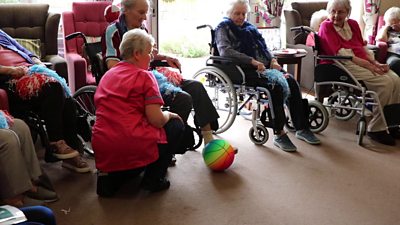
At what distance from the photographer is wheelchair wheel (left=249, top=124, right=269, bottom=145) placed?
3266 millimetres

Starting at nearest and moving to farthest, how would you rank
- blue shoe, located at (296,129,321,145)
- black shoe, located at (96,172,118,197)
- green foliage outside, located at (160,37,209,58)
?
1. black shoe, located at (96,172,118,197)
2. blue shoe, located at (296,129,321,145)
3. green foliage outside, located at (160,37,209,58)

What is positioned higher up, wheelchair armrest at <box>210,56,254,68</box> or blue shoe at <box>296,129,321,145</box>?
wheelchair armrest at <box>210,56,254,68</box>

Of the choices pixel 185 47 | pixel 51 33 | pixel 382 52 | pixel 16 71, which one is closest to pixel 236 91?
pixel 16 71

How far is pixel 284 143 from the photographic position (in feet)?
10.6

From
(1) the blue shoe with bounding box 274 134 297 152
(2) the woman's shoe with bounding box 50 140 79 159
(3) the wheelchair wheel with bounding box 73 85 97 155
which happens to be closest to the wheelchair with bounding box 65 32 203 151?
(3) the wheelchair wheel with bounding box 73 85 97 155

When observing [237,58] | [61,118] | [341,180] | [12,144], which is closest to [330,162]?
[341,180]

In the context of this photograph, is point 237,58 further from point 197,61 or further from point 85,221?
point 197,61

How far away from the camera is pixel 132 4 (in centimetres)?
272

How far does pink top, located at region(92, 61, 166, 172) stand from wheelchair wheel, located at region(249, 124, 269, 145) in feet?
3.60

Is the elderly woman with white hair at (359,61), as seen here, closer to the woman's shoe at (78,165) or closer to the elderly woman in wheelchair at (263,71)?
the elderly woman in wheelchair at (263,71)

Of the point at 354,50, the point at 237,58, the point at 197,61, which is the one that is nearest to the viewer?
the point at 237,58

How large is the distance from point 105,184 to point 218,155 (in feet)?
2.32

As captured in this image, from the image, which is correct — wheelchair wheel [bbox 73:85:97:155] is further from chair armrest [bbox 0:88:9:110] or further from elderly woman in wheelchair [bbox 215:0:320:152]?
elderly woman in wheelchair [bbox 215:0:320:152]

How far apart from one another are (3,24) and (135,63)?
180cm
